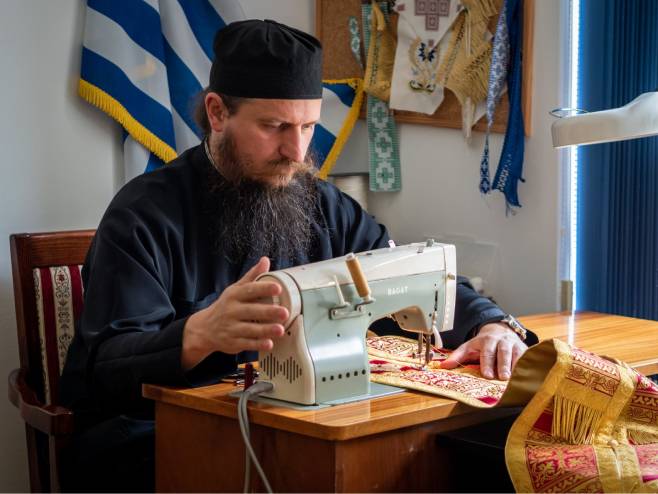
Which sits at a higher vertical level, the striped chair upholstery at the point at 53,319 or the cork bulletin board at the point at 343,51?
the cork bulletin board at the point at 343,51

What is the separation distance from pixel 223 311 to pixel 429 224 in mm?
2160

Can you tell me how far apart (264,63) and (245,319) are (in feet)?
2.56

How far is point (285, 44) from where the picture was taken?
2.35m

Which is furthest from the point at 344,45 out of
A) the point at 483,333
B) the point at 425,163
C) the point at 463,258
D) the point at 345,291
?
the point at 345,291

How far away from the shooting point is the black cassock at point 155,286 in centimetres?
197

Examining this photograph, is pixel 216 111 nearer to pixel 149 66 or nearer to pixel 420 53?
pixel 149 66

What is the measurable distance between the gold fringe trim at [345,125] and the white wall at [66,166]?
56 centimetres

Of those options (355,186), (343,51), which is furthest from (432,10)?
(355,186)

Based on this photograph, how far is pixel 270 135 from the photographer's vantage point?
7.73ft

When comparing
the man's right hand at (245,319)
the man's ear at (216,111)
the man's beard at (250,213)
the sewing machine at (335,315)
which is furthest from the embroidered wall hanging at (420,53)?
the man's right hand at (245,319)

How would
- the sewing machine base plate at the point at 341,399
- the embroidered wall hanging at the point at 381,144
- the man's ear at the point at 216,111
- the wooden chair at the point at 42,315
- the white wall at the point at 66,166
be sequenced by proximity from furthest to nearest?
the embroidered wall hanging at the point at 381,144 → the white wall at the point at 66,166 → the wooden chair at the point at 42,315 → the man's ear at the point at 216,111 → the sewing machine base plate at the point at 341,399

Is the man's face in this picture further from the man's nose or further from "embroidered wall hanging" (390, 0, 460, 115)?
"embroidered wall hanging" (390, 0, 460, 115)

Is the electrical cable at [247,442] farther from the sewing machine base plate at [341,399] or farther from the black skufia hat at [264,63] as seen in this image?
the black skufia hat at [264,63]

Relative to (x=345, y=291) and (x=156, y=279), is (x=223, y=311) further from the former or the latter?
(x=156, y=279)
